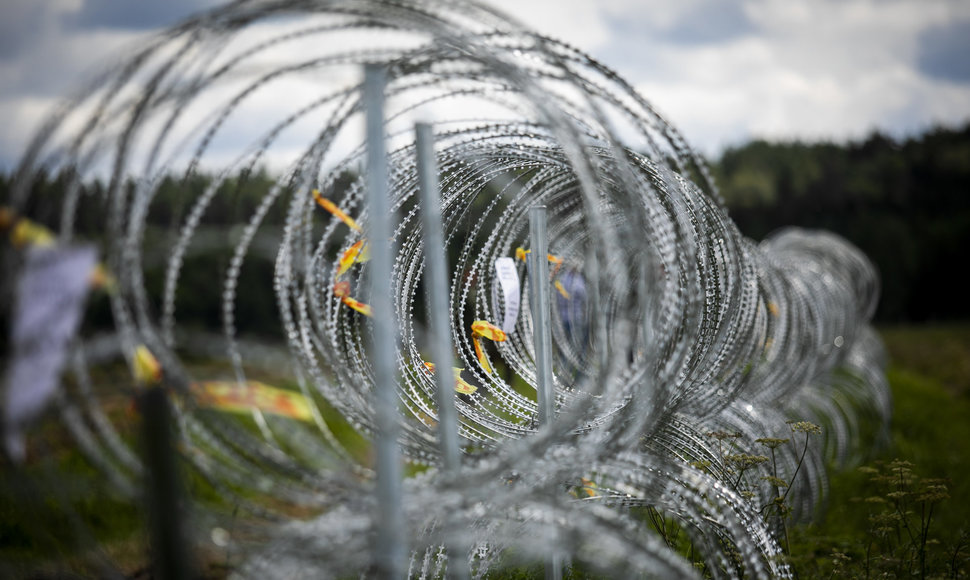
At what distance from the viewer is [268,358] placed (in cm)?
189

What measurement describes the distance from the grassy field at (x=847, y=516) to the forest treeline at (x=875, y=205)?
30.3ft

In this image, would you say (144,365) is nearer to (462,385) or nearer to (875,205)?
(462,385)

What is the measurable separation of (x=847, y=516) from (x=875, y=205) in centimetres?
2947

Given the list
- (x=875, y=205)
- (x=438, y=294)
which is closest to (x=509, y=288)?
(x=438, y=294)

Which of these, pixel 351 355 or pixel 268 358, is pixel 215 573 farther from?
pixel 268 358

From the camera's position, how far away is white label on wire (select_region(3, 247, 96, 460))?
1920 mm

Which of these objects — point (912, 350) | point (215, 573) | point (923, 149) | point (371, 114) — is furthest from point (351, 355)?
point (923, 149)

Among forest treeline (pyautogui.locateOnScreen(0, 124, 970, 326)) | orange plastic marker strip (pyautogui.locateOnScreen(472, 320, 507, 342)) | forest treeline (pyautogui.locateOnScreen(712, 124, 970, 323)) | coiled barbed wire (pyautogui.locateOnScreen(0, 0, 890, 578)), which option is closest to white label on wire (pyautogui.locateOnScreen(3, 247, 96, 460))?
coiled barbed wire (pyautogui.locateOnScreen(0, 0, 890, 578))

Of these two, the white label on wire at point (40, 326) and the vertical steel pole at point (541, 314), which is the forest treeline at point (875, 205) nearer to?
the vertical steel pole at point (541, 314)

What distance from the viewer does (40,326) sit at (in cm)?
197

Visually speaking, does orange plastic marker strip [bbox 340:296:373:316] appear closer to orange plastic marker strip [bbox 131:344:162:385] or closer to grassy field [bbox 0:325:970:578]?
orange plastic marker strip [bbox 131:344:162:385]

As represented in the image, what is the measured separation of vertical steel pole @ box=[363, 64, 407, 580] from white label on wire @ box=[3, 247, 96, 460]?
76cm

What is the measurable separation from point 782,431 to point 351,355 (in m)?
4.03

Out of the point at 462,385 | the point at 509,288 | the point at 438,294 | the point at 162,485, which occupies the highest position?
the point at 438,294
